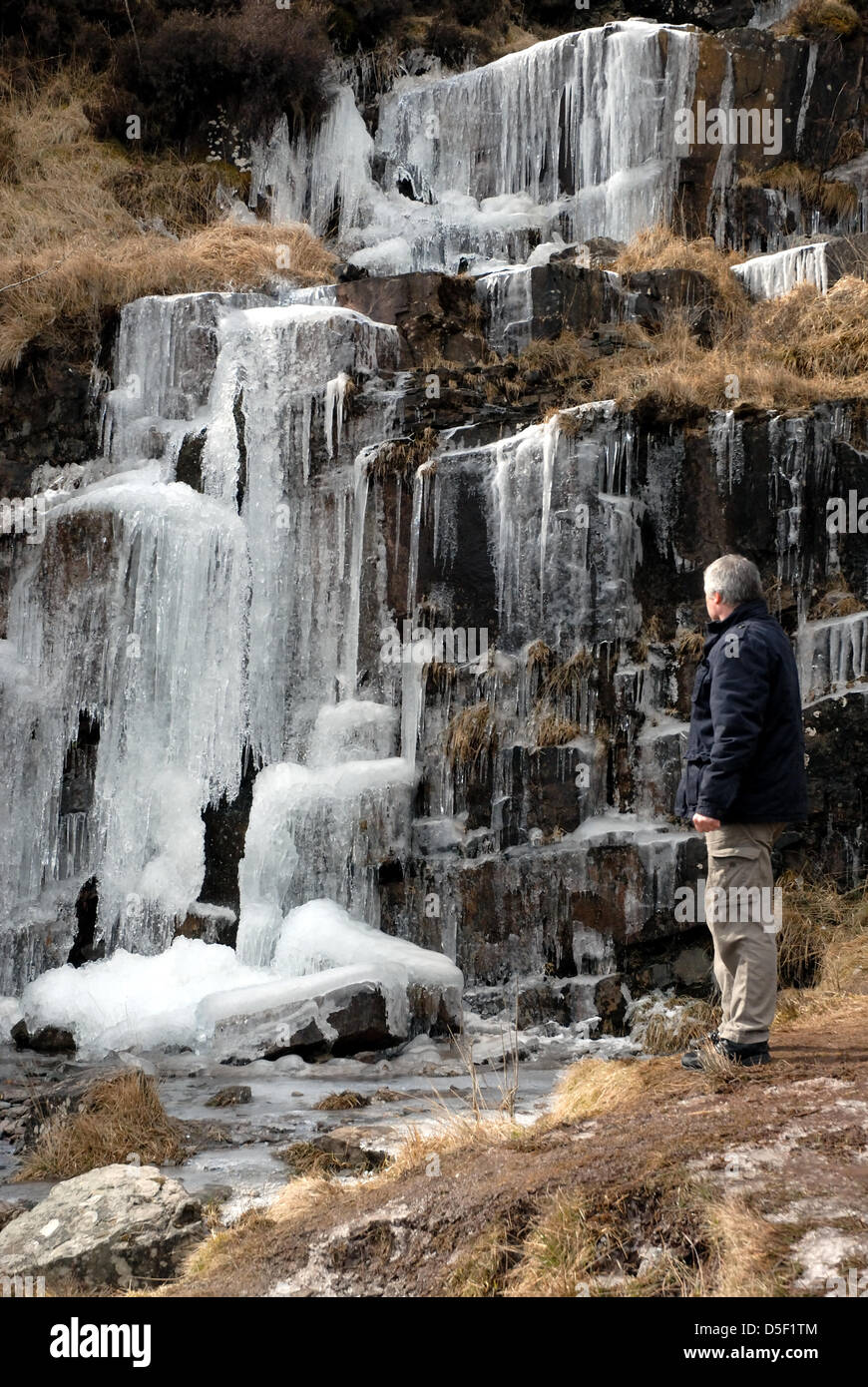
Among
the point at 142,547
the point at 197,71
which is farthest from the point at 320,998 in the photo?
the point at 197,71

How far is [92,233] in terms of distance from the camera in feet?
45.9

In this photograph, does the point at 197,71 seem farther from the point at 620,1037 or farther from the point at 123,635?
the point at 620,1037

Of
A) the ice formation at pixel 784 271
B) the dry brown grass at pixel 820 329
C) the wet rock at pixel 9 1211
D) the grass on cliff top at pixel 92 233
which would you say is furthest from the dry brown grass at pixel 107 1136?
the ice formation at pixel 784 271

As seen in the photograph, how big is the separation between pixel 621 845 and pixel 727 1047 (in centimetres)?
398

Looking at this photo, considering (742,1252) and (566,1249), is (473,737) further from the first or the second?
(742,1252)

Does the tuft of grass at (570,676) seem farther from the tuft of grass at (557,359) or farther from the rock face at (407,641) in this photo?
the tuft of grass at (557,359)

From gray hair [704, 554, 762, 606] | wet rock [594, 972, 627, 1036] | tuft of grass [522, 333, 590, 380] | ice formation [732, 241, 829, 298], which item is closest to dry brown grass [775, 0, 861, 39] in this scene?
ice formation [732, 241, 829, 298]

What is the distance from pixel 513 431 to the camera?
10164mm

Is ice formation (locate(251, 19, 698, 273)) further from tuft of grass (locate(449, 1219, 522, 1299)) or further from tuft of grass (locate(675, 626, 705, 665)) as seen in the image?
tuft of grass (locate(449, 1219, 522, 1299))

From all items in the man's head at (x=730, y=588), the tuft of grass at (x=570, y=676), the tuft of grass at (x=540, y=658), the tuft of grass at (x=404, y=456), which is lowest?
the man's head at (x=730, y=588)

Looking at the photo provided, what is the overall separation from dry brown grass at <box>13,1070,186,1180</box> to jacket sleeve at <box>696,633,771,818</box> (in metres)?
2.82

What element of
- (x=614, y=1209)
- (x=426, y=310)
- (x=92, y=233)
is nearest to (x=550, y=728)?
(x=426, y=310)

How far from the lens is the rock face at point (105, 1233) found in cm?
387

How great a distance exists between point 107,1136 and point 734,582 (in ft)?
11.6
